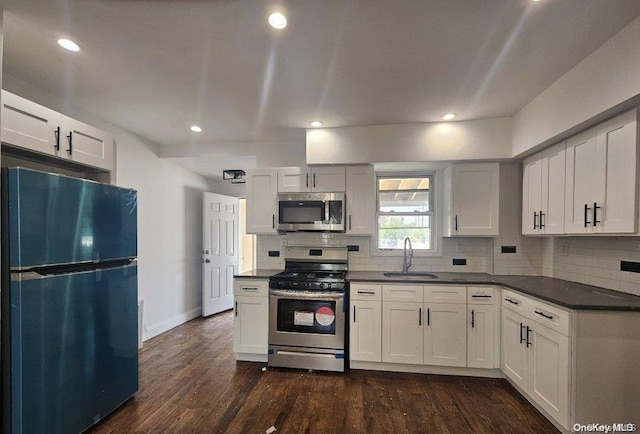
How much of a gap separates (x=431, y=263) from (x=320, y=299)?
1.47m

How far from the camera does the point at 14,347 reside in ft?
→ 5.20

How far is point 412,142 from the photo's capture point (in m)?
3.09

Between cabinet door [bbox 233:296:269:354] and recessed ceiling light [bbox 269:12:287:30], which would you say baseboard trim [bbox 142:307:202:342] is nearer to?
cabinet door [bbox 233:296:269:354]

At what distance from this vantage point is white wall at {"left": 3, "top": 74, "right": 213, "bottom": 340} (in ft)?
11.3

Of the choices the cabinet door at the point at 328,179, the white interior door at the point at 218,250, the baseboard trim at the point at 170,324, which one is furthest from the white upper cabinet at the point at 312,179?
the baseboard trim at the point at 170,324

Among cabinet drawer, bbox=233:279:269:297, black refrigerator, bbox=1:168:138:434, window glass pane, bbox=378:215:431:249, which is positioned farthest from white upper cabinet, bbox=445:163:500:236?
black refrigerator, bbox=1:168:138:434

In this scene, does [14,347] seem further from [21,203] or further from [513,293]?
[513,293]

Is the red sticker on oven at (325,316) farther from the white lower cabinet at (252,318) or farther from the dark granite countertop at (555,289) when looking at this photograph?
the white lower cabinet at (252,318)

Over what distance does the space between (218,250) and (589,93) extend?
192 inches

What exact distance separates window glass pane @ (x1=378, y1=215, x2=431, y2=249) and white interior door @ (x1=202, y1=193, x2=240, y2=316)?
284cm

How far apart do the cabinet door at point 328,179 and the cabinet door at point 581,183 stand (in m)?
2.02

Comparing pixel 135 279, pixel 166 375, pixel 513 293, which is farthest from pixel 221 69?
pixel 513 293

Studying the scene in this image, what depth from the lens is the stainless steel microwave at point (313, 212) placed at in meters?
3.23

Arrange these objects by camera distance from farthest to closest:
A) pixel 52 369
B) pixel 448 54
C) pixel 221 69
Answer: pixel 221 69 < pixel 448 54 < pixel 52 369
